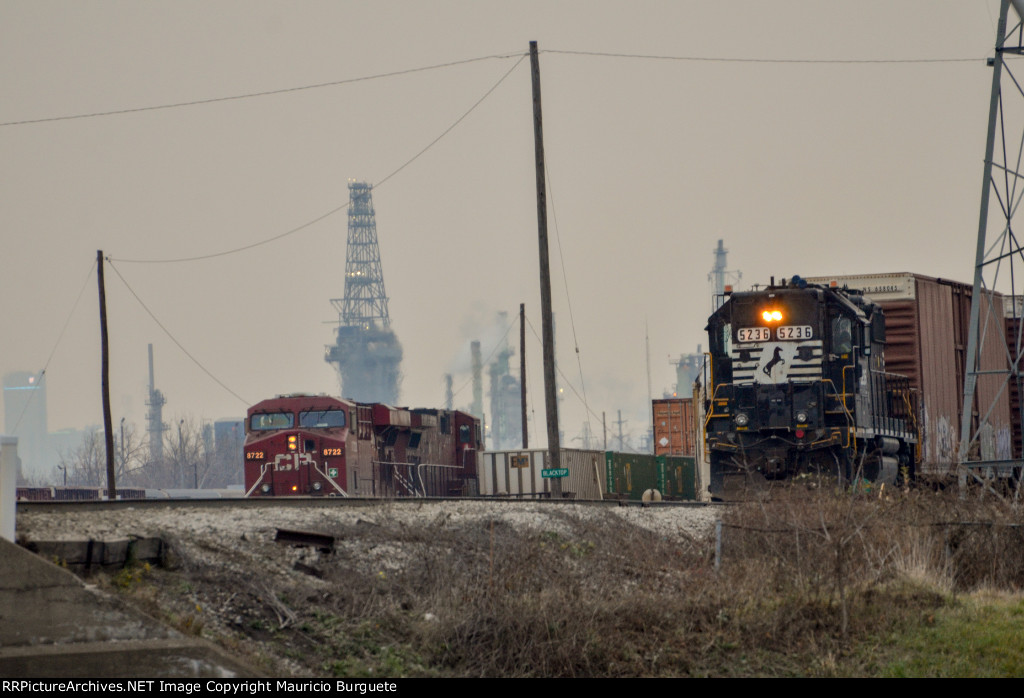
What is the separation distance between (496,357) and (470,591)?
16867cm

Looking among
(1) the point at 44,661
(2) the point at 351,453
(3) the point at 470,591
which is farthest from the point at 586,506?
(2) the point at 351,453

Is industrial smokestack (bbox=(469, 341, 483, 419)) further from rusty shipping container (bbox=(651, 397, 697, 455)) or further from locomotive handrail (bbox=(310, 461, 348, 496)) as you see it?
locomotive handrail (bbox=(310, 461, 348, 496))

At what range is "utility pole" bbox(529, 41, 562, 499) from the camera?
23.8 metres

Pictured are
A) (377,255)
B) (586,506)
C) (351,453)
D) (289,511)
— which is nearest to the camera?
(289,511)

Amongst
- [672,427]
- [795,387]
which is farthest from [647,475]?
[795,387]

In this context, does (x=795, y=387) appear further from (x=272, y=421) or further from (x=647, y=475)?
(x=647, y=475)

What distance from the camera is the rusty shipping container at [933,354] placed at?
922 inches

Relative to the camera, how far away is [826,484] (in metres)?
18.9

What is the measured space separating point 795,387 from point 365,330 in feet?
498

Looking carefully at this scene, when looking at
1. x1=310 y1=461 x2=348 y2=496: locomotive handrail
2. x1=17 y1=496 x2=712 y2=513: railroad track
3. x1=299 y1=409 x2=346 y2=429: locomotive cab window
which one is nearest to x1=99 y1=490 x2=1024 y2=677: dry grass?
x1=17 y1=496 x2=712 y2=513: railroad track

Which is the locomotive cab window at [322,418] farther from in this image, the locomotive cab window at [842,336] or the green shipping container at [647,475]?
the locomotive cab window at [842,336]

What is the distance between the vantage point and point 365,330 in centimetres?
16988

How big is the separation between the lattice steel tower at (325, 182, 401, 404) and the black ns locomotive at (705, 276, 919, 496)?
485ft
